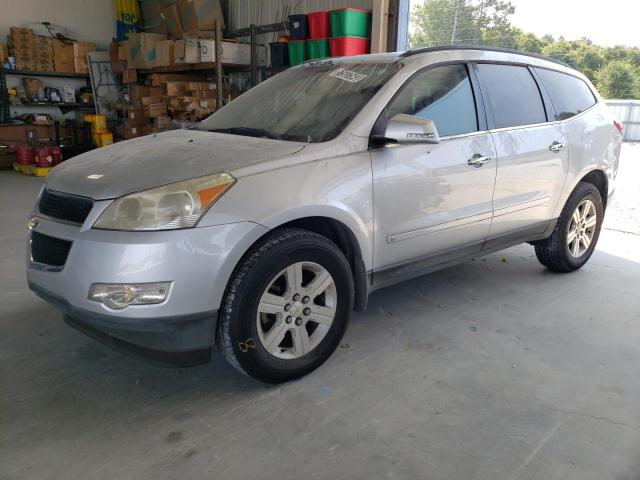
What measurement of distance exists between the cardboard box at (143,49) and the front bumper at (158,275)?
8307mm

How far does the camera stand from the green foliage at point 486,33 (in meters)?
6.96

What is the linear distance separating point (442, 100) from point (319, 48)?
460 centimetres

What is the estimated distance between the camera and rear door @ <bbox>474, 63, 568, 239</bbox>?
317 cm

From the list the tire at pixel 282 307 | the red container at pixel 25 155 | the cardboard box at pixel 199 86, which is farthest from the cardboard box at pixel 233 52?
the tire at pixel 282 307

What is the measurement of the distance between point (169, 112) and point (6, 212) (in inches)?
155

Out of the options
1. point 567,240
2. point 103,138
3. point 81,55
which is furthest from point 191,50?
point 567,240

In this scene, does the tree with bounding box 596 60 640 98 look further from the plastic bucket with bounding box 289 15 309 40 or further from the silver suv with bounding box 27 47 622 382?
the silver suv with bounding box 27 47 622 382

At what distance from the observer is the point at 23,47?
35.0 feet

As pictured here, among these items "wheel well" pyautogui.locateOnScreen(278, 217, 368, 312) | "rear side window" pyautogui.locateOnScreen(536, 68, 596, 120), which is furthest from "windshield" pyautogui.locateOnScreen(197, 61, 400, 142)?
"rear side window" pyautogui.locateOnScreen(536, 68, 596, 120)

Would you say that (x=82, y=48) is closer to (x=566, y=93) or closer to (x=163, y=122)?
(x=163, y=122)

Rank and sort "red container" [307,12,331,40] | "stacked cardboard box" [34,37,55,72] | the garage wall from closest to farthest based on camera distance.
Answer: "red container" [307,12,331,40]
the garage wall
"stacked cardboard box" [34,37,55,72]

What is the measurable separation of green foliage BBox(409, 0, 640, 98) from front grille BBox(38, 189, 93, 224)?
5.68 metres

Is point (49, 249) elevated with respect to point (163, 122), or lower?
lower

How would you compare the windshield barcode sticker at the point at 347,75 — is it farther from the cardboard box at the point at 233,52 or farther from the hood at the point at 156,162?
the cardboard box at the point at 233,52
